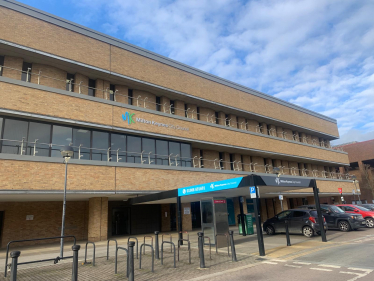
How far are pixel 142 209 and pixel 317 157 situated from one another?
24390 millimetres

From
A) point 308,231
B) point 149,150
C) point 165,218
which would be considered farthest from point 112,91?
point 308,231

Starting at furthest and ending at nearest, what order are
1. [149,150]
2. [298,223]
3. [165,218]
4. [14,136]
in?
[165,218] < [149,150] < [14,136] < [298,223]

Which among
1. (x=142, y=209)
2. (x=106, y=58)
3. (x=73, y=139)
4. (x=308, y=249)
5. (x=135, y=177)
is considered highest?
(x=106, y=58)

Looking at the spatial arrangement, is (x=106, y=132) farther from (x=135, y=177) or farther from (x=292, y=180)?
(x=292, y=180)

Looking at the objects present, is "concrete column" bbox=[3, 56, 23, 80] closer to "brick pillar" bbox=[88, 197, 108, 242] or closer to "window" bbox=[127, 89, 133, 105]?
"window" bbox=[127, 89, 133, 105]

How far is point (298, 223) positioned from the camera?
14.9m

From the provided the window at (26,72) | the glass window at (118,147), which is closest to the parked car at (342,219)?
the glass window at (118,147)

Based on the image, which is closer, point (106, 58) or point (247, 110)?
point (106, 58)

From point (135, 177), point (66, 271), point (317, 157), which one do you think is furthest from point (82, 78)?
point (317, 157)

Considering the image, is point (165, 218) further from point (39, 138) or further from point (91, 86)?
→ point (91, 86)

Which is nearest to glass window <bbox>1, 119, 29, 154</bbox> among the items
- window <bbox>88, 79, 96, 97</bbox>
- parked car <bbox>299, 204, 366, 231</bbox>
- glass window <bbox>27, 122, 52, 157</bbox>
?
glass window <bbox>27, 122, 52, 157</bbox>

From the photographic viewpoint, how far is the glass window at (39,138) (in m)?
15.9

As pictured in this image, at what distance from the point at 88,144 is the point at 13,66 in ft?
21.5

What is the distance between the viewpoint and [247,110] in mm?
29297
